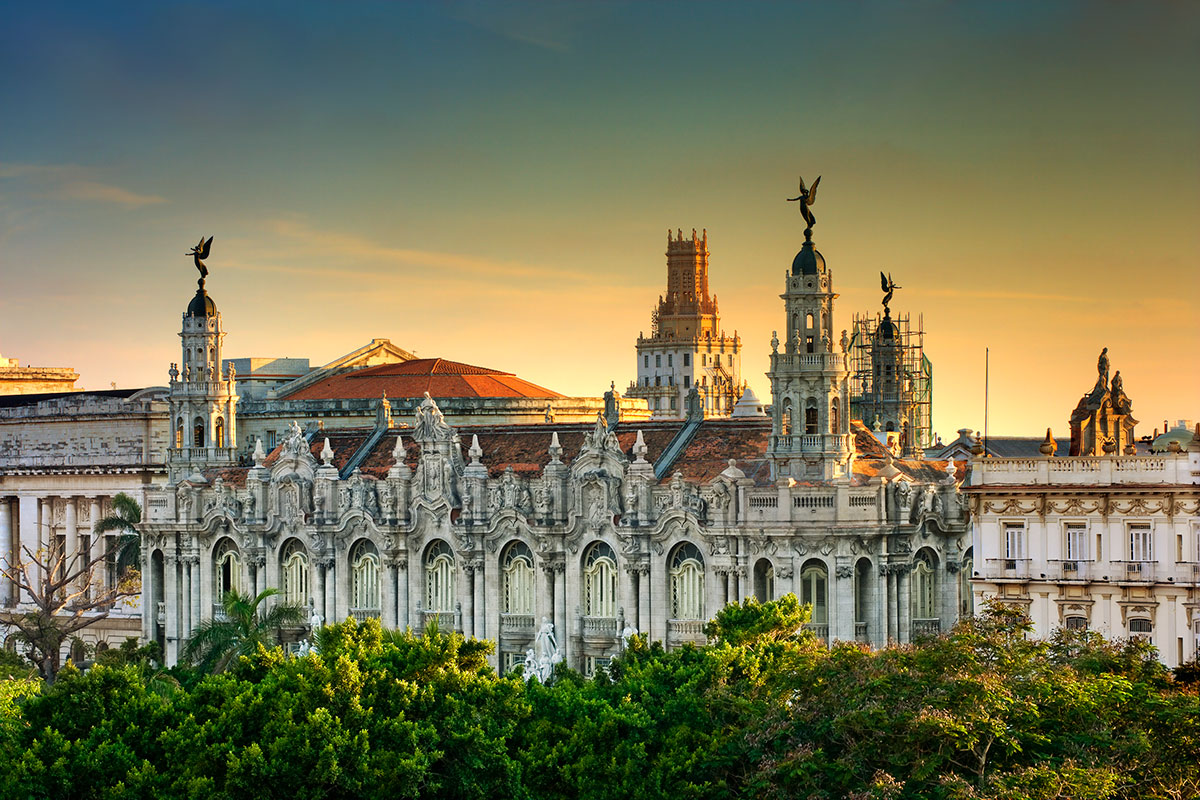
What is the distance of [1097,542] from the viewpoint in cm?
10038

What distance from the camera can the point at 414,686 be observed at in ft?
269

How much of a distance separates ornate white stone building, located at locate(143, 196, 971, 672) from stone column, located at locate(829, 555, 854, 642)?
0.29 feet

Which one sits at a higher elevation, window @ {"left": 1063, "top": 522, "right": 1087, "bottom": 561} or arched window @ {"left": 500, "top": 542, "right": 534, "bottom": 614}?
window @ {"left": 1063, "top": 522, "right": 1087, "bottom": 561}

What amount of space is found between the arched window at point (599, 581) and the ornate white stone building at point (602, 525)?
0.09m

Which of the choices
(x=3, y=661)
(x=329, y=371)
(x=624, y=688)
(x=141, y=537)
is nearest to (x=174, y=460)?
(x=141, y=537)

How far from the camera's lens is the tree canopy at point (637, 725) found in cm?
7338

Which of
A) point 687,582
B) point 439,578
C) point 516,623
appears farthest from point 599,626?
point 439,578

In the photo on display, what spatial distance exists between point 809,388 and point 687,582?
10.5 metres

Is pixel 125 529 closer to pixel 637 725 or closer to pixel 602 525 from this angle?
pixel 602 525

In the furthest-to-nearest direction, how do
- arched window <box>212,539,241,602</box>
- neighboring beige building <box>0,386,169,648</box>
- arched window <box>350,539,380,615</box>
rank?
neighboring beige building <box>0,386,169,648</box> < arched window <box>212,539,241,602</box> < arched window <box>350,539,380,615</box>

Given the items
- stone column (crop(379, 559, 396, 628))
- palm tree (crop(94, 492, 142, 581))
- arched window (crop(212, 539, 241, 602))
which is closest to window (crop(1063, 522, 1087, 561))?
stone column (crop(379, 559, 396, 628))

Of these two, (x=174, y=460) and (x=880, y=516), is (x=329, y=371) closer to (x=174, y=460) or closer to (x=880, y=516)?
(x=174, y=460)

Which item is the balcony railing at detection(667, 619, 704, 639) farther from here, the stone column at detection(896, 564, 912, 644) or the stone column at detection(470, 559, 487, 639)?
the stone column at detection(470, 559, 487, 639)

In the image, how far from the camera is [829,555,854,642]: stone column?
107 metres
